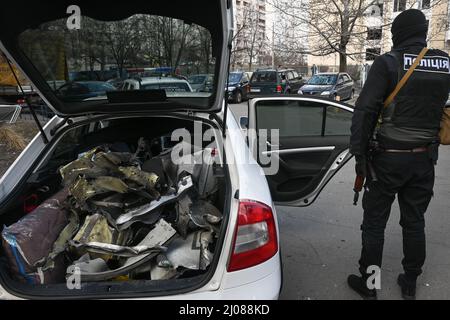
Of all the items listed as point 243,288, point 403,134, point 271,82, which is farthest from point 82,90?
point 271,82

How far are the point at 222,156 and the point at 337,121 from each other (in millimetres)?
1794

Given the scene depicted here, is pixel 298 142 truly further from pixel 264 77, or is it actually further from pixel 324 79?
pixel 264 77

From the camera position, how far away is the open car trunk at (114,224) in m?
1.89

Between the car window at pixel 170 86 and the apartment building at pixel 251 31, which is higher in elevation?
the apartment building at pixel 251 31

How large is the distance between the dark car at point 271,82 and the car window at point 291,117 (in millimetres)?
14476

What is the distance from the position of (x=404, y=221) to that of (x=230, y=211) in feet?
5.05

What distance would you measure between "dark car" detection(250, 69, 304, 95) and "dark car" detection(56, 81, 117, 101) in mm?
15664

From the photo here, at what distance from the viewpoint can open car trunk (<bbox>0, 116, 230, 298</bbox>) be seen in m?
1.89

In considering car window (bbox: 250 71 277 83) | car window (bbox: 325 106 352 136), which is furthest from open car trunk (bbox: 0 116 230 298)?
car window (bbox: 250 71 277 83)

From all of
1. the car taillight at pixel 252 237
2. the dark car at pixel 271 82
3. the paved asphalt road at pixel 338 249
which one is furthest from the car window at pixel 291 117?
the dark car at pixel 271 82

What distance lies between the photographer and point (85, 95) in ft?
9.55

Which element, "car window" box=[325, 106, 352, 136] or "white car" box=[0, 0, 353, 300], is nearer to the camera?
"white car" box=[0, 0, 353, 300]

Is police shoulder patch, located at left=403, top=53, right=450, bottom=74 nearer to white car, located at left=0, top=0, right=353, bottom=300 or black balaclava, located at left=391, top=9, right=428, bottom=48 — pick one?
black balaclava, located at left=391, top=9, right=428, bottom=48

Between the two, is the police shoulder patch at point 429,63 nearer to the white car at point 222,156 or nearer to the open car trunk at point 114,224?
the white car at point 222,156
